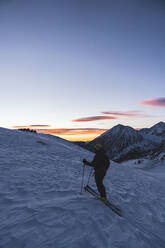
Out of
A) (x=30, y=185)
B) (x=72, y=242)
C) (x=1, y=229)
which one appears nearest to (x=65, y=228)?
(x=72, y=242)

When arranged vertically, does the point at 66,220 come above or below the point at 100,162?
below

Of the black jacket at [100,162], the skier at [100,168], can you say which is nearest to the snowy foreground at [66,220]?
the skier at [100,168]

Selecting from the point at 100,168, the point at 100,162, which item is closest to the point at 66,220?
the point at 100,168

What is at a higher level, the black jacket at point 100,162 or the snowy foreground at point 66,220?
the black jacket at point 100,162

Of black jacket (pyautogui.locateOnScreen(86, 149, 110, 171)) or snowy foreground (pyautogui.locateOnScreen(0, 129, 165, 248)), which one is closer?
snowy foreground (pyautogui.locateOnScreen(0, 129, 165, 248))

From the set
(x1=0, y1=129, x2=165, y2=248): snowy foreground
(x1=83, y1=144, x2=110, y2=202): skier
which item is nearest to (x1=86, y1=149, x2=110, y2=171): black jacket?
(x1=83, y1=144, x2=110, y2=202): skier

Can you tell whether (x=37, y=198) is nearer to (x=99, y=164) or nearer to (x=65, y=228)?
(x=65, y=228)

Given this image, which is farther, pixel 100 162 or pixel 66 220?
pixel 100 162

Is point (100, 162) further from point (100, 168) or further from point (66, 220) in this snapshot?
point (66, 220)

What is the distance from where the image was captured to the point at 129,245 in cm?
401

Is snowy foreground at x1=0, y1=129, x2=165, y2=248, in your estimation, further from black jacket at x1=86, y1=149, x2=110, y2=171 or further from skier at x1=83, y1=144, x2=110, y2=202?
black jacket at x1=86, y1=149, x2=110, y2=171

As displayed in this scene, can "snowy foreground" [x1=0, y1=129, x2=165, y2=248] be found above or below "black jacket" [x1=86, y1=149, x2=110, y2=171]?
below

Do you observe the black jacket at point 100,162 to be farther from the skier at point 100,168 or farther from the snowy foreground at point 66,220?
the snowy foreground at point 66,220

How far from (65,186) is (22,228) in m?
3.89
